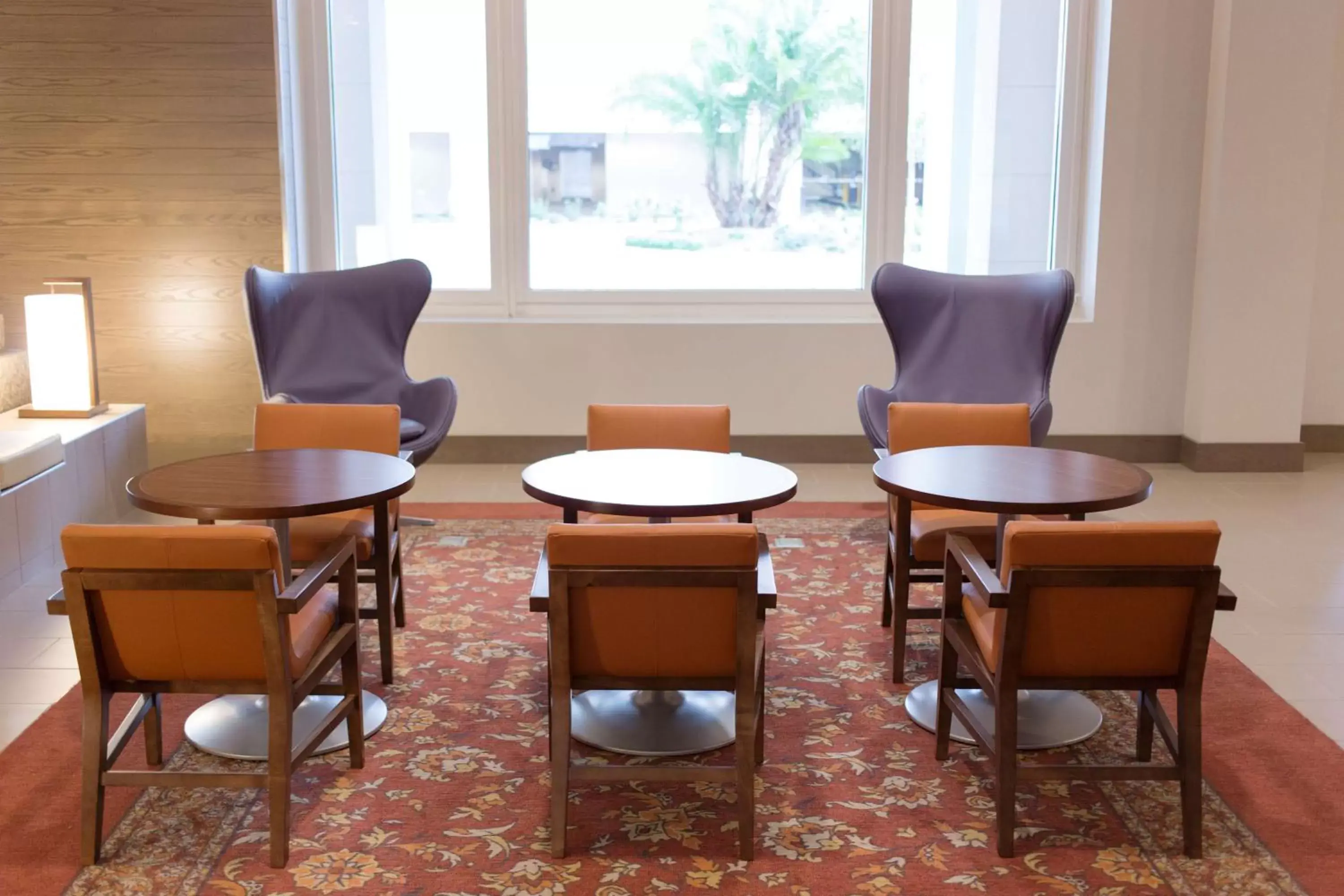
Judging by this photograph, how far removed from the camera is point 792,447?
6.75m

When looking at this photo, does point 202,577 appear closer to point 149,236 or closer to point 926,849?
point 926,849

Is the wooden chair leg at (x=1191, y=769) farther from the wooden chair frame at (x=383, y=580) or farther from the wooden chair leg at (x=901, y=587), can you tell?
the wooden chair frame at (x=383, y=580)

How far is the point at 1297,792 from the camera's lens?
10.1 feet

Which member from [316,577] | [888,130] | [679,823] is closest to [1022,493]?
[679,823]

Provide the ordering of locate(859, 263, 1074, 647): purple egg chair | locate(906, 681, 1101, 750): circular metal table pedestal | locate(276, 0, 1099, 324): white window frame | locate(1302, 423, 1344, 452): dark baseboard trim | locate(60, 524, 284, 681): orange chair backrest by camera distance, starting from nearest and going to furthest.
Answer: locate(60, 524, 284, 681): orange chair backrest, locate(906, 681, 1101, 750): circular metal table pedestal, locate(859, 263, 1074, 647): purple egg chair, locate(276, 0, 1099, 324): white window frame, locate(1302, 423, 1344, 452): dark baseboard trim

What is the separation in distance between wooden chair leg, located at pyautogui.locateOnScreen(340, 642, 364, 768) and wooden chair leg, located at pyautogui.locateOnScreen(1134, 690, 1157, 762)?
1914 mm

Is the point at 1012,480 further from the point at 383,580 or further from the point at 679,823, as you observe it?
the point at 383,580

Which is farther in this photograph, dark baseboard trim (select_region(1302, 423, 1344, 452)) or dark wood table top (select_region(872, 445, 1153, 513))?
dark baseboard trim (select_region(1302, 423, 1344, 452))

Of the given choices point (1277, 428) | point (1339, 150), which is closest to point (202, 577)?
point (1277, 428)

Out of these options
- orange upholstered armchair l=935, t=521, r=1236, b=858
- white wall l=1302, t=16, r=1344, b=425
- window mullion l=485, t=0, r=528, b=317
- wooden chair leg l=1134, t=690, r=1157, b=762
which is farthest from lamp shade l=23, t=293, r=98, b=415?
white wall l=1302, t=16, r=1344, b=425

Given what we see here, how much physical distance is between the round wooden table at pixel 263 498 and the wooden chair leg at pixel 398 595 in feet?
1.64

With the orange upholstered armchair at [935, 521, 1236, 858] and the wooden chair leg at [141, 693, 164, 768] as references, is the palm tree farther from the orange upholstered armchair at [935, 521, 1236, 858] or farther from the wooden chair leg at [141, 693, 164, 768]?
the wooden chair leg at [141, 693, 164, 768]

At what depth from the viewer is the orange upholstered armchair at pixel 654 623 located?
265 centimetres

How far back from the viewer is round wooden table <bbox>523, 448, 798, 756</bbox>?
3.24m
